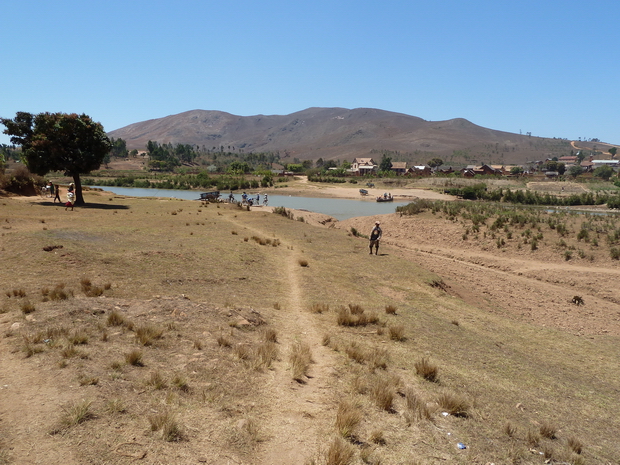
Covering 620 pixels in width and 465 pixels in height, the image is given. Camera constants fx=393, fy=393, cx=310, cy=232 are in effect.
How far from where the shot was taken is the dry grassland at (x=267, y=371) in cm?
523

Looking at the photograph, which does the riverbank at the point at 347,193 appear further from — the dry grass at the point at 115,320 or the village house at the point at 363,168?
the dry grass at the point at 115,320

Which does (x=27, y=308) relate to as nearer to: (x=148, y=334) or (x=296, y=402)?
(x=148, y=334)

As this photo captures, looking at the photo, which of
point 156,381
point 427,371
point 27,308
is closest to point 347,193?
point 427,371

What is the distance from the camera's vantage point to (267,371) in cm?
744

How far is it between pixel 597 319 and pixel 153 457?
1862 centimetres

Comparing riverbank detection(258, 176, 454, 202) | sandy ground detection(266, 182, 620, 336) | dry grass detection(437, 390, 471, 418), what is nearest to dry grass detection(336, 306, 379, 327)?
dry grass detection(437, 390, 471, 418)

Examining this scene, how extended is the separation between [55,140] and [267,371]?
3277 centimetres

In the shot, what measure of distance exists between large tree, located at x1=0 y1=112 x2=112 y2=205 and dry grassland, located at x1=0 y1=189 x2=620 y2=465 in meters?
18.8

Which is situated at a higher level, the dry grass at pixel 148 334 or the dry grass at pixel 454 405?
the dry grass at pixel 148 334

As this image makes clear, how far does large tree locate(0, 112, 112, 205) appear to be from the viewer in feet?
103

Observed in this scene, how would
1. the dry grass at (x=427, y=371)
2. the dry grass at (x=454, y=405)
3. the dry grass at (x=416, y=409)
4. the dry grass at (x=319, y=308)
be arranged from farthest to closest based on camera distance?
the dry grass at (x=319, y=308) → the dry grass at (x=427, y=371) → the dry grass at (x=454, y=405) → the dry grass at (x=416, y=409)

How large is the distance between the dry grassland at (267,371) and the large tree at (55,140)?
18.8 metres

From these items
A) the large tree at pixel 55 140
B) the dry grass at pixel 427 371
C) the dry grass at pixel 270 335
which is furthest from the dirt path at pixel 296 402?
the large tree at pixel 55 140

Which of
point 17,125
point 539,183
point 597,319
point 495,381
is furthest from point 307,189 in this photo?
point 495,381
